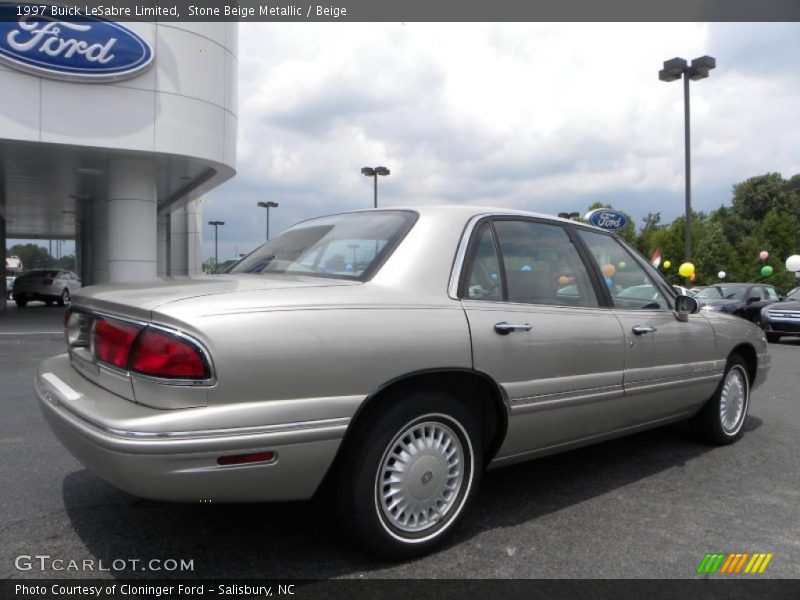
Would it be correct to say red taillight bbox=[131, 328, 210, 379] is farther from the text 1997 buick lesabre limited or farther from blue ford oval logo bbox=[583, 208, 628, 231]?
blue ford oval logo bbox=[583, 208, 628, 231]

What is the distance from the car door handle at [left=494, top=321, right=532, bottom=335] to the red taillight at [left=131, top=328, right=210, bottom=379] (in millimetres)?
1396

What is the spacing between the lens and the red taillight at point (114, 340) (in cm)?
259

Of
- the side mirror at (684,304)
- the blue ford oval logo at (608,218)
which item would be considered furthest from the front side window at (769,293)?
the side mirror at (684,304)

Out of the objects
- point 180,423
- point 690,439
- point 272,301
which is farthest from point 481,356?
point 690,439

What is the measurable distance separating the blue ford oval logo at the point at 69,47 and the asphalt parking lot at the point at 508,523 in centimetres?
1129

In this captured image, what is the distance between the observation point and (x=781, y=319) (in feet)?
46.2

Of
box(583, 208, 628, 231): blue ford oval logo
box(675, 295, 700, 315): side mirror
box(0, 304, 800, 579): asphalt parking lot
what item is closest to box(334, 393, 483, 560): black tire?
box(0, 304, 800, 579): asphalt parking lot

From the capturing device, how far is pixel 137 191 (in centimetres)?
1656

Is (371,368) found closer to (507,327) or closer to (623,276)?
(507,327)

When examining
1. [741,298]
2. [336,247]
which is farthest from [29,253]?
[336,247]

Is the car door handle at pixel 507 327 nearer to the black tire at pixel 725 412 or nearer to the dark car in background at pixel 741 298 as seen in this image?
the black tire at pixel 725 412

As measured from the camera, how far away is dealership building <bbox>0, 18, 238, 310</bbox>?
43.8 feet

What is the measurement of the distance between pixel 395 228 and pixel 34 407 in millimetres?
4412

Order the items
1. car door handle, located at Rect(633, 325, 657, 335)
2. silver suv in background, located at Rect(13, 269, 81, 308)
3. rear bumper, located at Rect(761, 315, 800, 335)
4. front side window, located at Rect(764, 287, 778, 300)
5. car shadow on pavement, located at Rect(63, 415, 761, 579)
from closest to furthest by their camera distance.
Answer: car shadow on pavement, located at Rect(63, 415, 761, 579) < car door handle, located at Rect(633, 325, 657, 335) < rear bumper, located at Rect(761, 315, 800, 335) < front side window, located at Rect(764, 287, 778, 300) < silver suv in background, located at Rect(13, 269, 81, 308)
